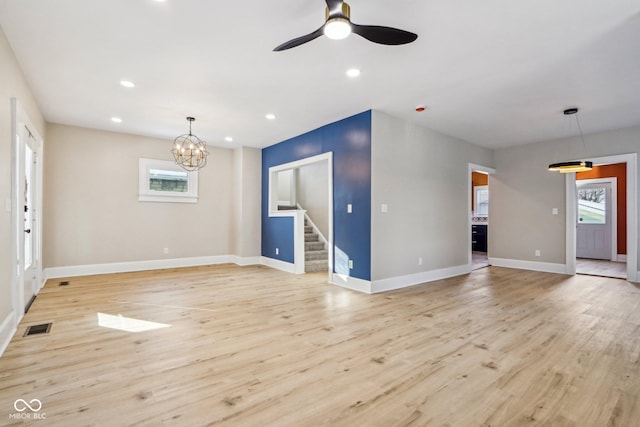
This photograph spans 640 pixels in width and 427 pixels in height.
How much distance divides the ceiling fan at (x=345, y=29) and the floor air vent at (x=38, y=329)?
10.9 feet

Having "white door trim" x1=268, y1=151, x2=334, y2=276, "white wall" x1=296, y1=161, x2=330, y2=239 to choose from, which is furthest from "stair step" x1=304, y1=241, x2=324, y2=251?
"white door trim" x1=268, y1=151, x2=334, y2=276

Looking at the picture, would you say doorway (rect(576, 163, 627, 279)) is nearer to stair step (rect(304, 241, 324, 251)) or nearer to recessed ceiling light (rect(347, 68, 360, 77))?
stair step (rect(304, 241, 324, 251))

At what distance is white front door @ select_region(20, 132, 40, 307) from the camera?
3.91m

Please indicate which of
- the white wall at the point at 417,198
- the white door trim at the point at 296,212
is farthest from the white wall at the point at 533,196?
the white door trim at the point at 296,212

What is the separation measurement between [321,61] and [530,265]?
6067mm

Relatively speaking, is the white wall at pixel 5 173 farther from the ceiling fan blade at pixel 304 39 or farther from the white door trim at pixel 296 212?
the white door trim at pixel 296 212

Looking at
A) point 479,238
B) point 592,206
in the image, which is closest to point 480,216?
point 479,238

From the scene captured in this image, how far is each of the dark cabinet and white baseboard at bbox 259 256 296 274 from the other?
20.0 feet

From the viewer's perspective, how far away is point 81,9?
237 cm

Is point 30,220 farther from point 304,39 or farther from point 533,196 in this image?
point 533,196

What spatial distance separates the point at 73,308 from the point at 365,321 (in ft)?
11.0

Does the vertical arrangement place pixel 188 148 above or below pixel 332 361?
above

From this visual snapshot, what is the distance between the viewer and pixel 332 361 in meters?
2.36

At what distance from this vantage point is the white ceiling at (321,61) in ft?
7.87
